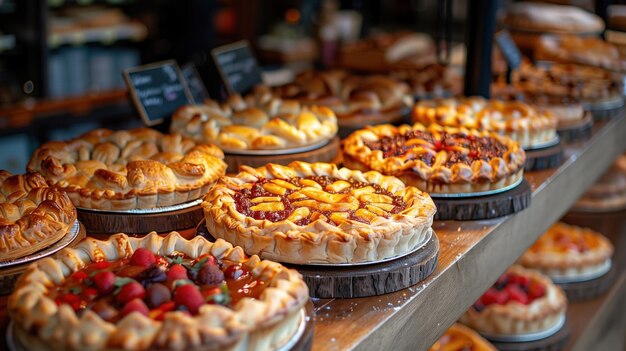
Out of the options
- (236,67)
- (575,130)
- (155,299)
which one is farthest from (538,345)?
(155,299)

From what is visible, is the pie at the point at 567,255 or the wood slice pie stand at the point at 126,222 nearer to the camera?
the wood slice pie stand at the point at 126,222

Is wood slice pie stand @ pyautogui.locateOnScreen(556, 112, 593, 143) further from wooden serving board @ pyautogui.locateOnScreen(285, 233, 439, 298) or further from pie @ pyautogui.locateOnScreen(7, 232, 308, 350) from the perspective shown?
pie @ pyautogui.locateOnScreen(7, 232, 308, 350)

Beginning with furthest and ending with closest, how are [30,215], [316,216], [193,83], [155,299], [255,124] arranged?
[193,83], [255,124], [316,216], [30,215], [155,299]

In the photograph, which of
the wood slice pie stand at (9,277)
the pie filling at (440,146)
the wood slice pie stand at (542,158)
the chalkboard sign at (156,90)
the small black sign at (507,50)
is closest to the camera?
the wood slice pie stand at (9,277)

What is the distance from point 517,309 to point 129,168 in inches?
84.4

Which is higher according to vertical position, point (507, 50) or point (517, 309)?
point (507, 50)

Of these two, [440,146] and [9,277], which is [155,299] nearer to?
[9,277]

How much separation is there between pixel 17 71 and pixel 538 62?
12.4 ft

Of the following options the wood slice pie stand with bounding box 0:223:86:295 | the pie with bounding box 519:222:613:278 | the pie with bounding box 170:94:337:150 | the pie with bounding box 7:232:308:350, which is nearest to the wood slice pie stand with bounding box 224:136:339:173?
the pie with bounding box 170:94:337:150

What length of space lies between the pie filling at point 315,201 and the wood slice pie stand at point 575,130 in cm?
153

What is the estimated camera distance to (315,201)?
7.29 feet

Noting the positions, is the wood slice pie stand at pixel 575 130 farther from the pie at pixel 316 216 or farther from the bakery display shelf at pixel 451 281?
the pie at pixel 316 216

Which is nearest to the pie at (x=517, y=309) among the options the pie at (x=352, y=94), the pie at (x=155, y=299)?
the pie at (x=352, y=94)

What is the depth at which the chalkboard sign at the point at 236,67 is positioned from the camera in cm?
351
